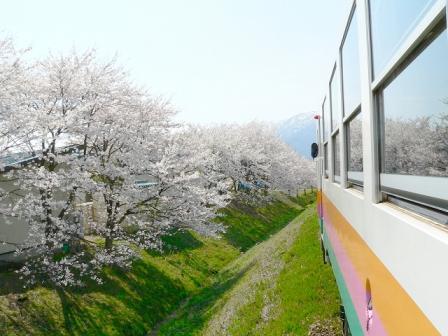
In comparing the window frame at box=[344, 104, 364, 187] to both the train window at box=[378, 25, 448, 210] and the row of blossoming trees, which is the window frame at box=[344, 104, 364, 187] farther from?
the row of blossoming trees

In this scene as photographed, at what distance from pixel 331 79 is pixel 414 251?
191 inches

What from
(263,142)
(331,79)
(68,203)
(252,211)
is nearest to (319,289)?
(331,79)

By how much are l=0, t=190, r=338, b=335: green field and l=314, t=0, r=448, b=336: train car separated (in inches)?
213

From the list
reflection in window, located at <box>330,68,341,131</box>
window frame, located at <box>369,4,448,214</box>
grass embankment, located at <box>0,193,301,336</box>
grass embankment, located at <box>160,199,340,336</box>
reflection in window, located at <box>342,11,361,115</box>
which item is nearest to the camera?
window frame, located at <box>369,4,448,214</box>

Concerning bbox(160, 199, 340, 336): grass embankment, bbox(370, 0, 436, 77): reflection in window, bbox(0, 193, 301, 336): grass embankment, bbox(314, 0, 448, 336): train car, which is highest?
bbox(370, 0, 436, 77): reflection in window

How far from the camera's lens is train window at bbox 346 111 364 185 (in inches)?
137

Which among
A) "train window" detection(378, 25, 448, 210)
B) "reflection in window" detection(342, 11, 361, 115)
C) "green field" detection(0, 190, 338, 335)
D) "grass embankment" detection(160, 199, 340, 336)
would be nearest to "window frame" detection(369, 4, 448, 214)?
"train window" detection(378, 25, 448, 210)

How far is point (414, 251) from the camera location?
1645 mm

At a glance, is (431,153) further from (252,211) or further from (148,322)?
(252,211)

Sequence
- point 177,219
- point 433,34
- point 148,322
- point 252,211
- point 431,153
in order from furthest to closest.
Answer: point 252,211 → point 177,219 → point 148,322 → point 431,153 → point 433,34

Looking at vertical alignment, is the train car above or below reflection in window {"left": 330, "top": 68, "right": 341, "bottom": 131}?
below

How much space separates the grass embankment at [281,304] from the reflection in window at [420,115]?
5.66 m

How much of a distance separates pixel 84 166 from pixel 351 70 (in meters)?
14.1

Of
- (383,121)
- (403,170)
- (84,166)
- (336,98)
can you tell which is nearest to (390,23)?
(383,121)
